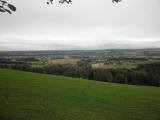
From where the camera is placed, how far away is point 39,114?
51.6 ft

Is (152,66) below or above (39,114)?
below

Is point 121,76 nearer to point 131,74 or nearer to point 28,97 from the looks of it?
point 131,74

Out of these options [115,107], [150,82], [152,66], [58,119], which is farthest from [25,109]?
[152,66]

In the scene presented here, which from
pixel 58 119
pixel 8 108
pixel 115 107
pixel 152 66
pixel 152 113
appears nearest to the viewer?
pixel 58 119

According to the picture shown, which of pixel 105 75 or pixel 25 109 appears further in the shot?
pixel 105 75

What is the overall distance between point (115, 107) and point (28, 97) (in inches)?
312

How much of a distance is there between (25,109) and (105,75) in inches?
2603

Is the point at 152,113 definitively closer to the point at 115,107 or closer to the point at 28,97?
the point at 115,107

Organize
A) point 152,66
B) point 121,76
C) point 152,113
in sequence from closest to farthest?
1. point 152,113
2. point 121,76
3. point 152,66

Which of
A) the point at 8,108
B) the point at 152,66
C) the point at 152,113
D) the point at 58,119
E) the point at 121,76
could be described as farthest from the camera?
the point at 152,66

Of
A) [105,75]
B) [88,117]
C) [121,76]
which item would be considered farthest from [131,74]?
[88,117]

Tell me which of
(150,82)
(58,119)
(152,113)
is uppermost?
(58,119)

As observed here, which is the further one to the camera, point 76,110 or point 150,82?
point 150,82

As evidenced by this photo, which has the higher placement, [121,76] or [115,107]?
[115,107]
